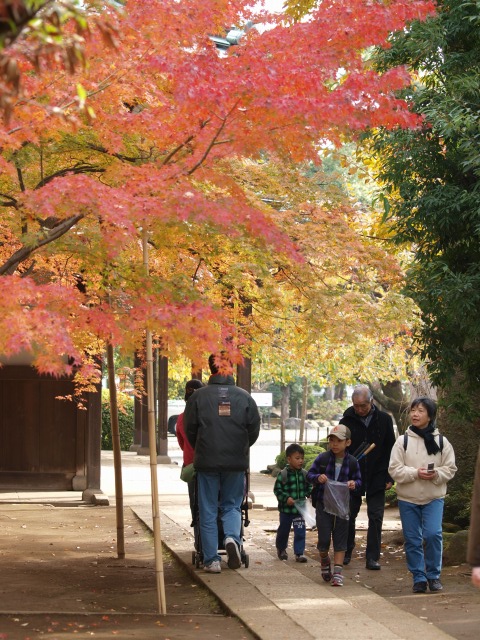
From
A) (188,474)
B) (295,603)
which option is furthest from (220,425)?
(295,603)

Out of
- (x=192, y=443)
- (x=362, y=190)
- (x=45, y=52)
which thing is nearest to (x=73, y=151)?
(x=192, y=443)

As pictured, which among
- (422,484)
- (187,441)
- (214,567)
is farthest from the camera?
(187,441)

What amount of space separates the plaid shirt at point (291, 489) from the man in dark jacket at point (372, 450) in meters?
0.51

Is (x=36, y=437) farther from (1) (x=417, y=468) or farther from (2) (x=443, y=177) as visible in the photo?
(1) (x=417, y=468)

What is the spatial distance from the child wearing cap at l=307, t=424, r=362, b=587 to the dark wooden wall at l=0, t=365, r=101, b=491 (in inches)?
380

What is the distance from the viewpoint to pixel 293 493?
33.5ft

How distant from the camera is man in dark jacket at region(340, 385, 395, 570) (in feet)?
32.7

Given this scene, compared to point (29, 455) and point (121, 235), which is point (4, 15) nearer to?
point (121, 235)

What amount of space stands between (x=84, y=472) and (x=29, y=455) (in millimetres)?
1027

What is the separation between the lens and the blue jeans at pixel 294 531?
10.2m

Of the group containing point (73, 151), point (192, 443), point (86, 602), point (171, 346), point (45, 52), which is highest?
point (73, 151)

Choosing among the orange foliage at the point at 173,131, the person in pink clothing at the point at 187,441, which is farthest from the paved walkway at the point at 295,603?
the orange foliage at the point at 173,131

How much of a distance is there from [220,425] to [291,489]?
1248 millimetres

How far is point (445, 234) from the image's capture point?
33.0ft
